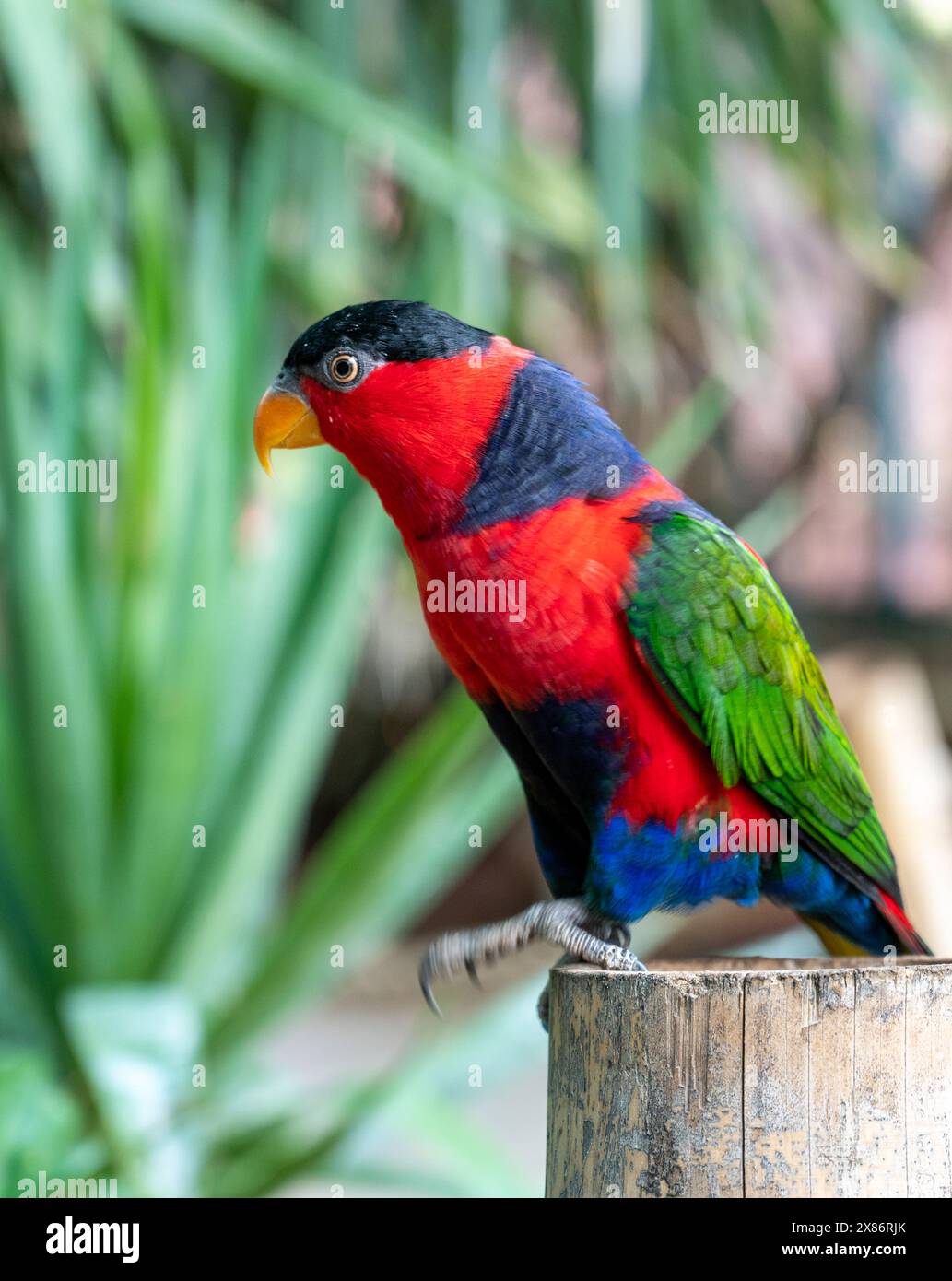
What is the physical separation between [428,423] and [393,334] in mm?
140

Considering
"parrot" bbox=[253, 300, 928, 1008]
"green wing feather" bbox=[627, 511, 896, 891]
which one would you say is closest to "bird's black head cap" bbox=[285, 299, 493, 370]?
"parrot" bbox=[253, 300, 928, 1008]

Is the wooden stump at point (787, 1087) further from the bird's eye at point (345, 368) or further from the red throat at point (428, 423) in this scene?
the bird's eye at point (345, 368)

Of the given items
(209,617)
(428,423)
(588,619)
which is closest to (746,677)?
(588,619)

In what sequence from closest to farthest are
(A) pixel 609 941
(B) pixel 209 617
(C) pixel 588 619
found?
(C) pixel 588 619 → (A) pixel 609 941 → (B) pixel 209 617

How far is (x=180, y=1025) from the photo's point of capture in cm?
272

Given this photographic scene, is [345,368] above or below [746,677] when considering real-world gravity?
above

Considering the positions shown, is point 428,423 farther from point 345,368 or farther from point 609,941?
point 609,941

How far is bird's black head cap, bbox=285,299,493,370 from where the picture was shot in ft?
6.41

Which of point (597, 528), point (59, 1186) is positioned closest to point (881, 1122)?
point (597, 528)

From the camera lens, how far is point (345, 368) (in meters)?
1.98

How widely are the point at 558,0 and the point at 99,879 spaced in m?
3.45

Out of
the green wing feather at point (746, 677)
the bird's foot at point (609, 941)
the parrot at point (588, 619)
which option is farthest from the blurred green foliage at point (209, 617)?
the green wing feather at point (746, 677)

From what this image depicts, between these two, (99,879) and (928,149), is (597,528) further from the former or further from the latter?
(928,149)

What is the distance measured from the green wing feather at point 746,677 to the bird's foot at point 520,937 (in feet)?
0.97
